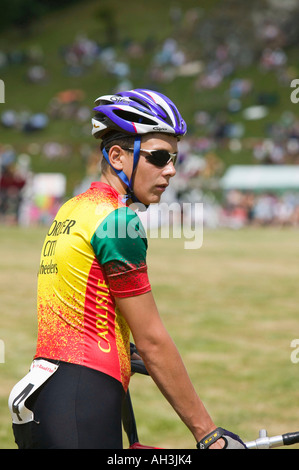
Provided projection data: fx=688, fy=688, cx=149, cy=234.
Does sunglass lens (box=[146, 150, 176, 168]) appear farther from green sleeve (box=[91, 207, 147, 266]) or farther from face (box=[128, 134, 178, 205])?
green sleeve (box=[91, 207, 147, 266])

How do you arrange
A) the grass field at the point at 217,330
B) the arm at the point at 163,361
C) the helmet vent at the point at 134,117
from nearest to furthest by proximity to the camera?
the arm at the point at 163,361
the helmet vent at the point at 134,117
the grass field at the point at 217,330

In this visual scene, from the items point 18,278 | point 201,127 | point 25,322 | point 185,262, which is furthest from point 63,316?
point 201,127

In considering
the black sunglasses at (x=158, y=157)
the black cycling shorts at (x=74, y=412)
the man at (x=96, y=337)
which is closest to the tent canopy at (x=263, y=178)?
the black sunglasses at (x=158, y=157)

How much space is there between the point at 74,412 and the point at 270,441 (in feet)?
2.95

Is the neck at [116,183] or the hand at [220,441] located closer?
the hand at [220,441]

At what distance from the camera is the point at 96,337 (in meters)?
3.18

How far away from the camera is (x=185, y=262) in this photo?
19.2m

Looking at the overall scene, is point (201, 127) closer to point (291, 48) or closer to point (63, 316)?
point (291, 48)

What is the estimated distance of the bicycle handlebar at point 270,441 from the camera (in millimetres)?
3082

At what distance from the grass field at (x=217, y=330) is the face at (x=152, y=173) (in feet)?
12.2

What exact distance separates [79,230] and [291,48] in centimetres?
5026

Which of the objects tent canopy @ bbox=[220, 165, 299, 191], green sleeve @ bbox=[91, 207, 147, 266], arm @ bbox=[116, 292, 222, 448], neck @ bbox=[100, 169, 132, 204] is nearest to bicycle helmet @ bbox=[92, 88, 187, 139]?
neck @ bbox=[100, 169, 132, 204]

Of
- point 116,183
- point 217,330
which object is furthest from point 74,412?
point 217,330

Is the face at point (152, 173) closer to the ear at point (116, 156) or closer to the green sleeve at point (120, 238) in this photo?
A: the ear at point (116, 156)
